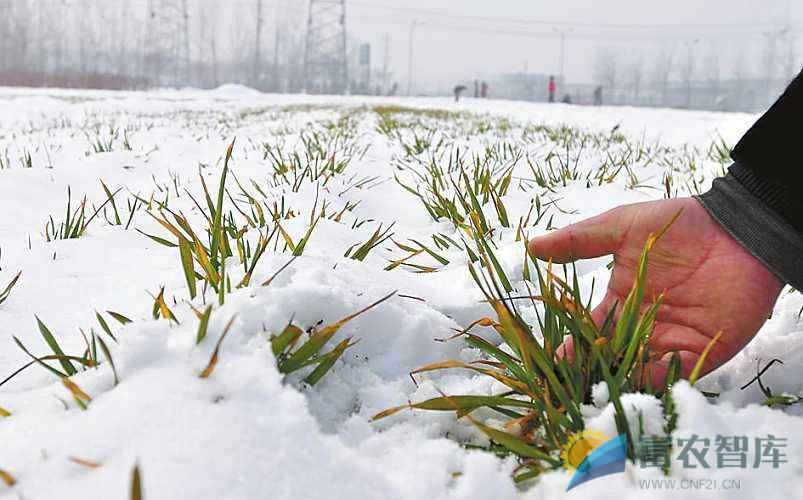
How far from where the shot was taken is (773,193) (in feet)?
4.17

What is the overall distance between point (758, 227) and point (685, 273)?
0.18 meters

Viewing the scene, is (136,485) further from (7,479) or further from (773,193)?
(773,193)

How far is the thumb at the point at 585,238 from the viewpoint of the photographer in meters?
1.41

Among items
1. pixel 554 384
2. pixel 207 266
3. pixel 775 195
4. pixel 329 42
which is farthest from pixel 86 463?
pixel 329 42

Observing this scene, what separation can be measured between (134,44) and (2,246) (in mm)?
80135

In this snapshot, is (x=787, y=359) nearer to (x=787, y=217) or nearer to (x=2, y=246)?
(x=787, y=217)

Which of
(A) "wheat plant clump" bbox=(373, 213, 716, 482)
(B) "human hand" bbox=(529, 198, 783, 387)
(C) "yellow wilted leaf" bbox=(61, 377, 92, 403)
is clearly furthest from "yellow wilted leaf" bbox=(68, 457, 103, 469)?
(B) "human hand" bbox=(529, 198, 783, 387)

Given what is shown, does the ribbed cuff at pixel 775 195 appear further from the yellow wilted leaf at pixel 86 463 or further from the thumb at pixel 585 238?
the yellow wilted leaf at pixel 86 463

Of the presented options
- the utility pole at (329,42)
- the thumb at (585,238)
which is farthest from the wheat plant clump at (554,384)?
the utility pole at (329,42)

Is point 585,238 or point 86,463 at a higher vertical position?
point 585,238

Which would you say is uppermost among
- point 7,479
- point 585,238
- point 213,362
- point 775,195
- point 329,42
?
point 329,42

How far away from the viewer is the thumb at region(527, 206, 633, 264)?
4.64 ft

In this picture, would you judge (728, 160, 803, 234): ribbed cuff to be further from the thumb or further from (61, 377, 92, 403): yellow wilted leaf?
(61, 377, 92, 403): yellow wilted leaf

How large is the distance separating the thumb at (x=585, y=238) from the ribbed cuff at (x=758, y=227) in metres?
0.20
